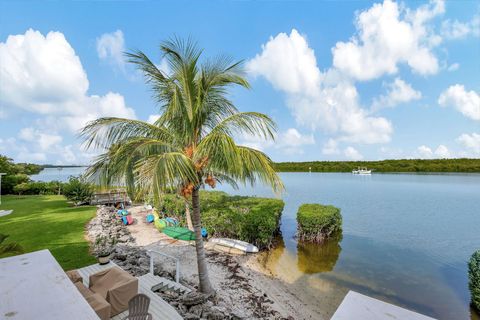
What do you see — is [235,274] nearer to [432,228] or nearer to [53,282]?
[53,282]

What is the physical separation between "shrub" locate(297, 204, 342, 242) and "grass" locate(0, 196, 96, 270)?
11.0 meters

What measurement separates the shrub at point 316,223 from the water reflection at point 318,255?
428 mm

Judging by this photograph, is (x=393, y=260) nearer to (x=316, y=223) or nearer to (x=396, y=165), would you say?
(x=316, y=223)

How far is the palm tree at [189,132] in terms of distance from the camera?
17.1 feet

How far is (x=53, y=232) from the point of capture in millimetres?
10711

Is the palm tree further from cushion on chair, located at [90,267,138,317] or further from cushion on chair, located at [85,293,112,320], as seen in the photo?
cushion on chair, located at [85,293,112,320]

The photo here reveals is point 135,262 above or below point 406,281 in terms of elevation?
above

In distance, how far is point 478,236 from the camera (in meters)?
14.0

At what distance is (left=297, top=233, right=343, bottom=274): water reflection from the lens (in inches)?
402

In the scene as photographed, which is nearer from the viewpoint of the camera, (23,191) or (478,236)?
(478,236)

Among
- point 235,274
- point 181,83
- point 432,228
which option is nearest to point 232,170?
point 181,83

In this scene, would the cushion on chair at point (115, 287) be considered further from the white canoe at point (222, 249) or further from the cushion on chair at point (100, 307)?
the white canoe at point (222, 249)

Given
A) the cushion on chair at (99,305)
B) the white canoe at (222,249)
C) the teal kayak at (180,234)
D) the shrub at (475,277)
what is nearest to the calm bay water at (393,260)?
the shrub at (475,277)

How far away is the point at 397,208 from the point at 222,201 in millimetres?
18600
